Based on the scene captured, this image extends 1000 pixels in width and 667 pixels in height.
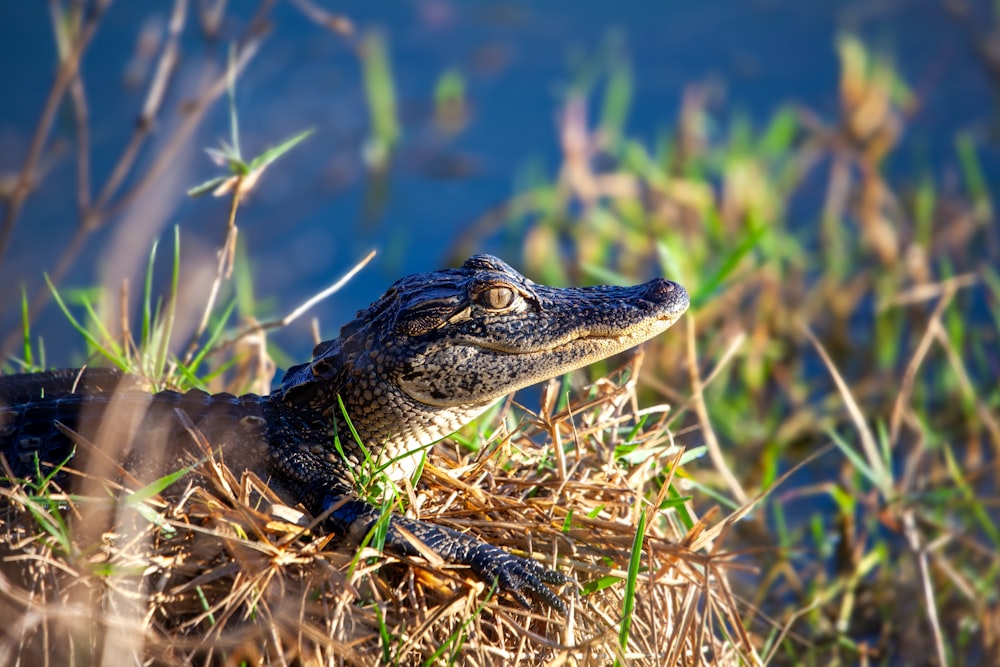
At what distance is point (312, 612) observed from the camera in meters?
1.96

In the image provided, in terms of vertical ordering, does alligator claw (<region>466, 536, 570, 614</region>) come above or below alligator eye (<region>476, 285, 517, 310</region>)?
below

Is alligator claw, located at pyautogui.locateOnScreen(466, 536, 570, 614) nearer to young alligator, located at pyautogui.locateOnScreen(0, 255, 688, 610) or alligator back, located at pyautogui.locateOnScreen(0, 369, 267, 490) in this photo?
young alligator, located at pyautogui.locateOnScreen(0, 255, 688, 610)

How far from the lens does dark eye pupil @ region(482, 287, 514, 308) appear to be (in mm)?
2350

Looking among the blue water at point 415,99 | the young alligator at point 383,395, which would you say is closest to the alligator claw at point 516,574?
the young alligator at point 383,395

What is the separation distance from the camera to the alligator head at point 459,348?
91.9 inches

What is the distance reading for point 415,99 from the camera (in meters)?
7.28

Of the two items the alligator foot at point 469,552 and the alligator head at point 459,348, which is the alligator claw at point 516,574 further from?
the alligator head at point 459,348

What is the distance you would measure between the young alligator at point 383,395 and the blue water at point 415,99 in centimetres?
261

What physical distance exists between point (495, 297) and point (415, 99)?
526 centimetres

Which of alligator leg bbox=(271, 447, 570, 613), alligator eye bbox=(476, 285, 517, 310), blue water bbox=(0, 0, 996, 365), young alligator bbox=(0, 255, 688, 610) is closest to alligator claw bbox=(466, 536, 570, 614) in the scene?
alligator leg bbox=(271, 447, 570, 613)

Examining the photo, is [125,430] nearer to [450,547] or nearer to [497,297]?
[450,547]

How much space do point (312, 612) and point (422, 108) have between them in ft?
18.8

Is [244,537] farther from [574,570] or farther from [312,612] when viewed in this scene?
[574,570]

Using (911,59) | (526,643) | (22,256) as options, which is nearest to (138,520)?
(526,643)
